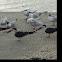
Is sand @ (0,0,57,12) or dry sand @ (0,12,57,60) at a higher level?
sand @ (0,0,57,12)

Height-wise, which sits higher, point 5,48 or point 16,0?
point 16,0

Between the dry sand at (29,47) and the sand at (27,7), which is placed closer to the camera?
the dry sand at (29,47)

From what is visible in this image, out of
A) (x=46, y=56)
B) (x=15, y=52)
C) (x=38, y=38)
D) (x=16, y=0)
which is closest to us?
(x=46, y=56)

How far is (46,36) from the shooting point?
5324mm

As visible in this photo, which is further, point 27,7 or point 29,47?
point 27,7

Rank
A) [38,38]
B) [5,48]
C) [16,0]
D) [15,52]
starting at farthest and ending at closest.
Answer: [16,0], [38,38], [5,48], [15,52]

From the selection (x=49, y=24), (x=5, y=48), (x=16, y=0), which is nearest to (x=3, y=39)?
(x=5, y=48)

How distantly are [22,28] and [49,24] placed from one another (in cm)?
135

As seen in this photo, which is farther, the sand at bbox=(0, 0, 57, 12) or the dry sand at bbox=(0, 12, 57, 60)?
the sand at bbox=(0, 0, 57, 12)

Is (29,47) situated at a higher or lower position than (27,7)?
lower

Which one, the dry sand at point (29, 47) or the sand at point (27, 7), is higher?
the sand at point (27, 7)
